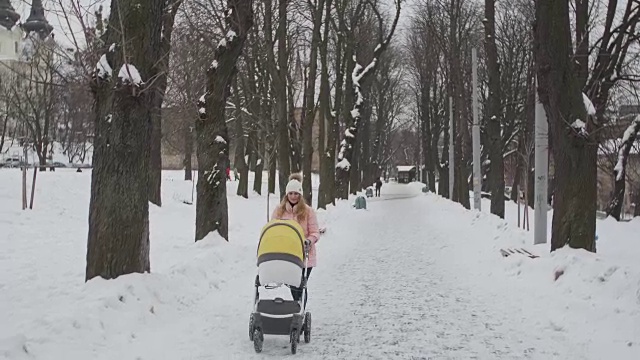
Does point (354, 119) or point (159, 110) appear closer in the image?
point (159, 110)

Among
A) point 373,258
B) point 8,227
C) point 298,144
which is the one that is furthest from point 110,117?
point 298,144

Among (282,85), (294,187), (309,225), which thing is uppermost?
(282,85)

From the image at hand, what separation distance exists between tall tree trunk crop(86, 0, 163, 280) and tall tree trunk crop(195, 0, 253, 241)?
5.05m

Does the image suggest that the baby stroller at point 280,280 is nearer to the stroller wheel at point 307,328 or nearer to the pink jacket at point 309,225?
the stroller wheel at point 307,328

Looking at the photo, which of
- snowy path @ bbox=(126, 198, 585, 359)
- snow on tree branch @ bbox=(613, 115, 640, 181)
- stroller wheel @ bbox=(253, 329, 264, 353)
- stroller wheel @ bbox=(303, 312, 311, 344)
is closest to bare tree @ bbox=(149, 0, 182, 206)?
snowy path @ bbox=(126, 198, 585, 359)

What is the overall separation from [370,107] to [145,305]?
42.5m

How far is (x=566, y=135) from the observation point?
11125 mm

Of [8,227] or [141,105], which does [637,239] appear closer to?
[141,105]

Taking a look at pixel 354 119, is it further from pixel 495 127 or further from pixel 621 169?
pixel 621 169

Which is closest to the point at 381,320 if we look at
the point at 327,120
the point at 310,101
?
the point at 310,101

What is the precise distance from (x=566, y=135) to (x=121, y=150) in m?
7.08

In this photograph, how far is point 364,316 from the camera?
870cm

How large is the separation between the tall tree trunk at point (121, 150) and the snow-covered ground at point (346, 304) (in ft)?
1.26

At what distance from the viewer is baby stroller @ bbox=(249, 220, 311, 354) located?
671 cm
